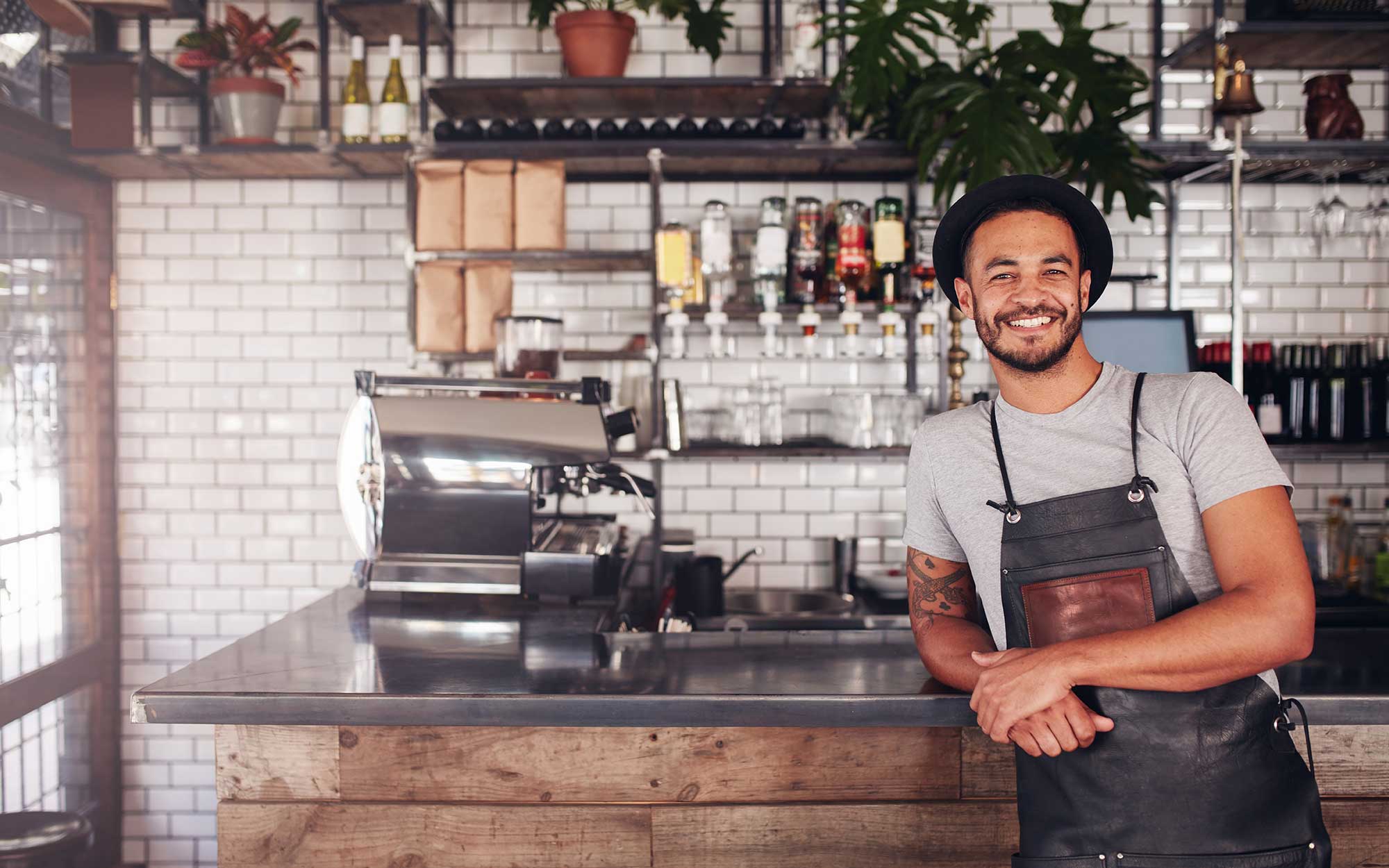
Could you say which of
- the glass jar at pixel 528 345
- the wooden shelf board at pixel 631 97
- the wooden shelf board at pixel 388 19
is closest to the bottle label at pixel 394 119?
the wooden shelf board at pixel 631 97

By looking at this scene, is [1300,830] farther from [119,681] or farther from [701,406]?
[119,681]

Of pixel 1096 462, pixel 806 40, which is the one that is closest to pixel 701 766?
pixel 1096 462

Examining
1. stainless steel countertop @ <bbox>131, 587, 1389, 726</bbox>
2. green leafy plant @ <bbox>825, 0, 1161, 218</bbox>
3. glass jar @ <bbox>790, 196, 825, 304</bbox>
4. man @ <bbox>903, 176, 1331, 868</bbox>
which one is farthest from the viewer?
glass jar @ <bbox>790, 196, 825, 304</bbox>

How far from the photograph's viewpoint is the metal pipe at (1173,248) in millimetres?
3725

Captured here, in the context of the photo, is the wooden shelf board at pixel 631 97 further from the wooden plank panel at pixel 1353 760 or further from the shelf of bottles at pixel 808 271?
the wooden plank panel at pixel 1353 760

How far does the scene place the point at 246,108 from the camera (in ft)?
11.3

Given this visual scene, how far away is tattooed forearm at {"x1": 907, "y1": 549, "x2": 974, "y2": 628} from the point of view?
171 cm

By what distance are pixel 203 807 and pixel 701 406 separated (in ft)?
7.90

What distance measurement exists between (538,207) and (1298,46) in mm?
2711

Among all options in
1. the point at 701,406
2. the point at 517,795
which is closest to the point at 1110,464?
the point at 517,795

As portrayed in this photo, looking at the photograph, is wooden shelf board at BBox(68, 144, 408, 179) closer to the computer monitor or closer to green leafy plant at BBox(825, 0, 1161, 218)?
green leafy plant at BBox(825, 0, 1161, 218)

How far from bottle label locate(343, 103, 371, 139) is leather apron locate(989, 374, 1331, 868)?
2788mm

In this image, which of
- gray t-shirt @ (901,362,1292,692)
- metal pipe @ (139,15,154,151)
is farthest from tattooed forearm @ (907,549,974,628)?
metal pipe @ (139,15,154,151)

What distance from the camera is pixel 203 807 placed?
12.3ft
